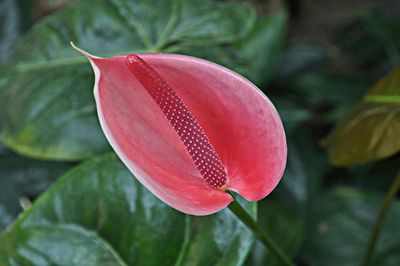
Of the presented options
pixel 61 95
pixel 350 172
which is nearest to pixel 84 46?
pixel 61 95

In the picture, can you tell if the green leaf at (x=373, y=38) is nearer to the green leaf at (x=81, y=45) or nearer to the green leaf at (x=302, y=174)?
the green leaf at (x=302, y=174)

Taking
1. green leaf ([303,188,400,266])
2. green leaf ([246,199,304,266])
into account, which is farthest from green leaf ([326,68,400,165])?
green leaf ([303,188,400,266])

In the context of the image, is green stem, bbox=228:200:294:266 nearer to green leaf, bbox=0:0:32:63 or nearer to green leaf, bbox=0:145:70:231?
green leaf, bbox=0:145:70:231

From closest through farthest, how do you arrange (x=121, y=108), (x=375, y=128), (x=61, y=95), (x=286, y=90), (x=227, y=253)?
(x=121, y=108) < (x=227, y=253) < (x=375, y=128) < (x=61, y=95) < (x=286, y=90)

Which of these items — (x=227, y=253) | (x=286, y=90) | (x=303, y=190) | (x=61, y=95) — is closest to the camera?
(x=227, y=253)

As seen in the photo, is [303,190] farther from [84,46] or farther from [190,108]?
[190,108]

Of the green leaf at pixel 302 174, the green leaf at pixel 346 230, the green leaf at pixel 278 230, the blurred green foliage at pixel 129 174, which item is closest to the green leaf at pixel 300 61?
the blurred green foliage at pixel 129 174
